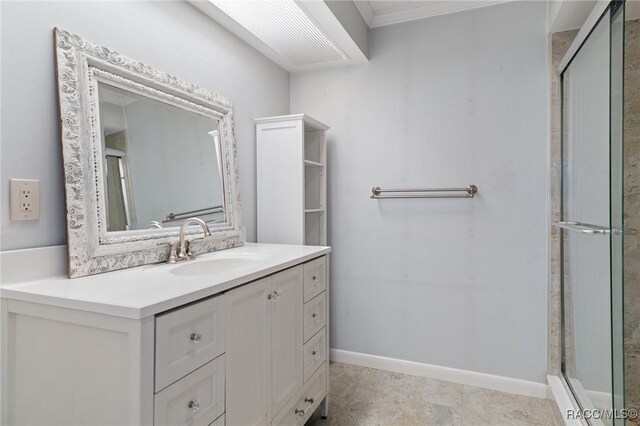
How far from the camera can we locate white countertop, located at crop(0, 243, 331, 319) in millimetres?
883

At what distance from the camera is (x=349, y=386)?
222 cm

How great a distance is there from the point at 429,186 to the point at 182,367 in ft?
5.99

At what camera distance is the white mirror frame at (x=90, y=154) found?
118 cm

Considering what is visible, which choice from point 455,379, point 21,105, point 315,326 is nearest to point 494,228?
point 455,379

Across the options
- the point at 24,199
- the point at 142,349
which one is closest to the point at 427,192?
the point at 142,349

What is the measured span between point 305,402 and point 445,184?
4.95 feet

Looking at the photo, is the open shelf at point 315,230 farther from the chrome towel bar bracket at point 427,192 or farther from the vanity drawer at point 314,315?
the vanity drawer at point 314,315

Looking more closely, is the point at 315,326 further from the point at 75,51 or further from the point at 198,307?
the point at 75,51

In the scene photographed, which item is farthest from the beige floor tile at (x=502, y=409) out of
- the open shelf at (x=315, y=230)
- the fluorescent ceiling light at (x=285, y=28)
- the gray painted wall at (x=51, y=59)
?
the fluorescent ceiling light at (x=285, y=28)

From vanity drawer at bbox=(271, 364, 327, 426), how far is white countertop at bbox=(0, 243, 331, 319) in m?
0.62

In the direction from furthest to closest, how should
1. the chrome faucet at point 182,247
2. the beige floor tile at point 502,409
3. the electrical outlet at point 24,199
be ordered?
the beige floor tile at point 502,409, the chrome faucet at point 182,247, the electrical outlet at point 24,199

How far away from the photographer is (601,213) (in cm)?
150

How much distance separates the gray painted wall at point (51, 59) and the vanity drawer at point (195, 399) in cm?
66

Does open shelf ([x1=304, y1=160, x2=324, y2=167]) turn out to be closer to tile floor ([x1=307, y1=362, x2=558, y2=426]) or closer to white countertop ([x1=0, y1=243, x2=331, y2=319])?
white countertop ([x1=0, y1=243, x2=331, y2=319])
